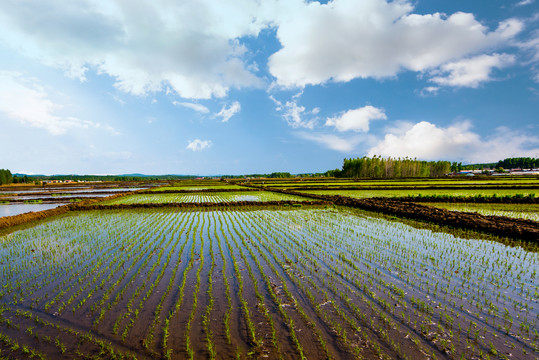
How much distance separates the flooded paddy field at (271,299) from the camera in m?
4.20

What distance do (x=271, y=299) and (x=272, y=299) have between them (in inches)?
0.9

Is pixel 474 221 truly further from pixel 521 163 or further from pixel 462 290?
pixel 521 163

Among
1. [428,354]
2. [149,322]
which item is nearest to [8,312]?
[149,322]

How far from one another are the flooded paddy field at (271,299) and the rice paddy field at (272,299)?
3cm

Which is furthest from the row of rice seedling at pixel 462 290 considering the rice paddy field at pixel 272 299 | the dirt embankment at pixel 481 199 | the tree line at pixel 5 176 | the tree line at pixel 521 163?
the tree line at pixel 521 163

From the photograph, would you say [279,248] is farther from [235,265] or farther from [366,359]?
[366,359]

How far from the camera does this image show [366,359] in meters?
3.85

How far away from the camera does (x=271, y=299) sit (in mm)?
5746

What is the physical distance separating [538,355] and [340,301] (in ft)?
10.5

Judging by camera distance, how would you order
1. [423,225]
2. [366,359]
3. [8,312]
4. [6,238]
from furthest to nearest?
[423,225] < [6,238] < [8,312] < [366,359]

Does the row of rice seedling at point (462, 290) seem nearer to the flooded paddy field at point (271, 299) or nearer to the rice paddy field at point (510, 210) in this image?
the flooded paddy field at point (271, 299)

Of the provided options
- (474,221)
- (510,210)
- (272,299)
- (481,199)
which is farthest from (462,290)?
(481,199)

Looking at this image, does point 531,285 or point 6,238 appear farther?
point 6,238

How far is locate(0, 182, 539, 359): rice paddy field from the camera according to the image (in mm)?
4191
